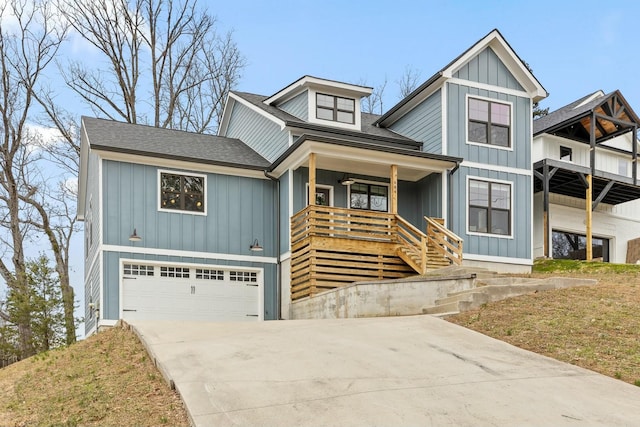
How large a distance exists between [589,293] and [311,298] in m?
5.94

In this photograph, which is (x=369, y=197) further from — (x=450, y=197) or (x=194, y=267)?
(x=194, y=267)

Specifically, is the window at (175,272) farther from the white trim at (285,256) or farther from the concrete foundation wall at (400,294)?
the concrete foundation wall at (400,294)

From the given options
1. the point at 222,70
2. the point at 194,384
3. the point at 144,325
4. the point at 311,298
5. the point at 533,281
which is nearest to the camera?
the point at 194,384

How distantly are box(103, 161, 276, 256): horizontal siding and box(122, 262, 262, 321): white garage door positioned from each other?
61 cm

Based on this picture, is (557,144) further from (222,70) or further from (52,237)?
(52,237)

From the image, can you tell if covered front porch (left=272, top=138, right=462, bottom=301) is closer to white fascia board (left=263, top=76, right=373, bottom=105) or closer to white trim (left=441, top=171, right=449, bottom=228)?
white trim (left=441, top=171, right=449, bottom=228)

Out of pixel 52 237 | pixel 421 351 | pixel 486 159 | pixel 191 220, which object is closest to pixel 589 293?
pixel 421 351

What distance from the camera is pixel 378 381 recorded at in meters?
7.80

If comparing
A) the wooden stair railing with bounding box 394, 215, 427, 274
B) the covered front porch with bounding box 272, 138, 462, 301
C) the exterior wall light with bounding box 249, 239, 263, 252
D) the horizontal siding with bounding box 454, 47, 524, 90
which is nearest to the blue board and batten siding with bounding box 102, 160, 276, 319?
the exterior wall light with bounding box 249, 239, 263, 252

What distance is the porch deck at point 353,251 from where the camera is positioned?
626 inches

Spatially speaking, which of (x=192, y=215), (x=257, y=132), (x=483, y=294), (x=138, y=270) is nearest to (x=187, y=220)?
(x=192, y=215)

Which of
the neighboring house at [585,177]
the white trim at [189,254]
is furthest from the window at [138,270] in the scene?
the neighboring house at [585,177]

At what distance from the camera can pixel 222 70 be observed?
103ft

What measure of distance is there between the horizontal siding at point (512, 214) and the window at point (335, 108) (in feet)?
12.2
